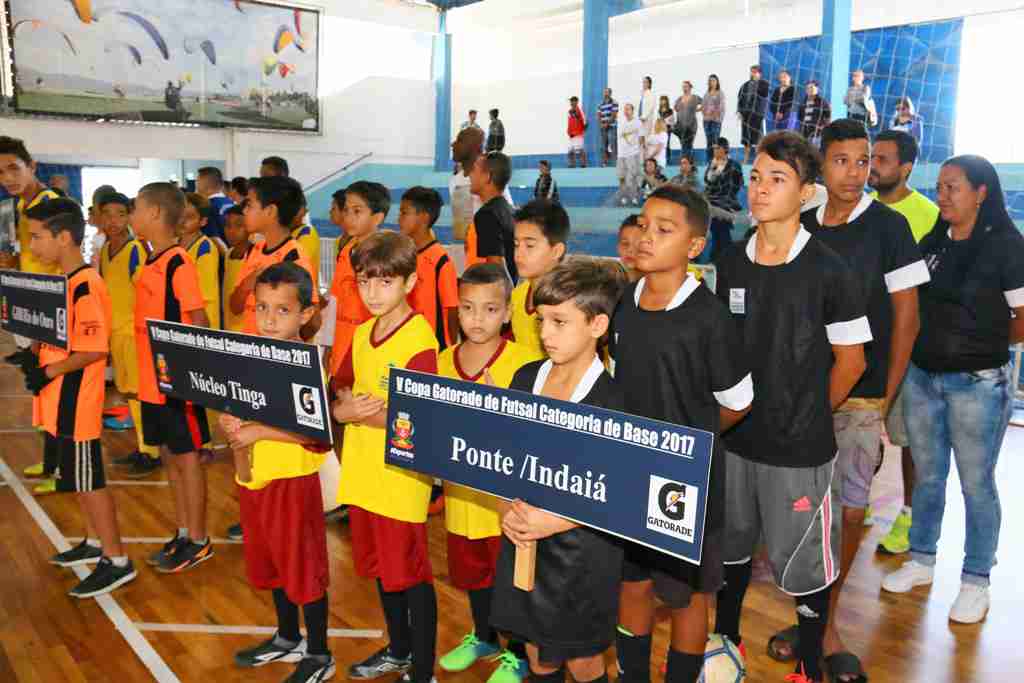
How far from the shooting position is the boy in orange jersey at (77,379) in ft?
11.1

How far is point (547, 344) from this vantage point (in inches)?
82.8

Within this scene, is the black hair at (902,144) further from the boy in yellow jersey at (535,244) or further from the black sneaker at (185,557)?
the black sneaker at (185,557)

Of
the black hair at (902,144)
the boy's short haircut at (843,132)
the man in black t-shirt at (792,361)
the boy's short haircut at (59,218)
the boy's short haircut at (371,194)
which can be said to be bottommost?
the man in black t-shirt at (792,361)

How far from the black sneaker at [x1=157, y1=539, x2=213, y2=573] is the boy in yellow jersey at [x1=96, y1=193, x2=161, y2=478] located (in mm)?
1532

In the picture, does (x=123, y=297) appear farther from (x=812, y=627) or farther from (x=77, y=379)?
(x=812, y=627)

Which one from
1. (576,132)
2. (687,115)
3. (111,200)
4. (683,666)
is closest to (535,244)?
(683,666)

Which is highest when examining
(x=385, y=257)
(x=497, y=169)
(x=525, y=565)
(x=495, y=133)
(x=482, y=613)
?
(x=495, y=133)

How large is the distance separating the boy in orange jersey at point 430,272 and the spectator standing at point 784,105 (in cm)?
915

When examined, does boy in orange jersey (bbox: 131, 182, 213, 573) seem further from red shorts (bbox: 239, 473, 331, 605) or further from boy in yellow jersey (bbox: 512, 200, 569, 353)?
boy in yellow jersey (bbox: 512, 200, 569, 353)

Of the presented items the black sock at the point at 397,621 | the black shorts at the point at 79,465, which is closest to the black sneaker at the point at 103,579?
the black shorts at the point at 79,465

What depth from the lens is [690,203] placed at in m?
2.35

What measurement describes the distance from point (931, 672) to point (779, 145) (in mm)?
1974

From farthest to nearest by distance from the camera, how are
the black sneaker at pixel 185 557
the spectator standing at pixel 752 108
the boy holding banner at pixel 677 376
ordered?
the spectator standing at pixel 752 108
the black sneaker at pixel 185 557
the boy holding banner at pixel 677 376

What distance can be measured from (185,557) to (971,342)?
3.48 metres
